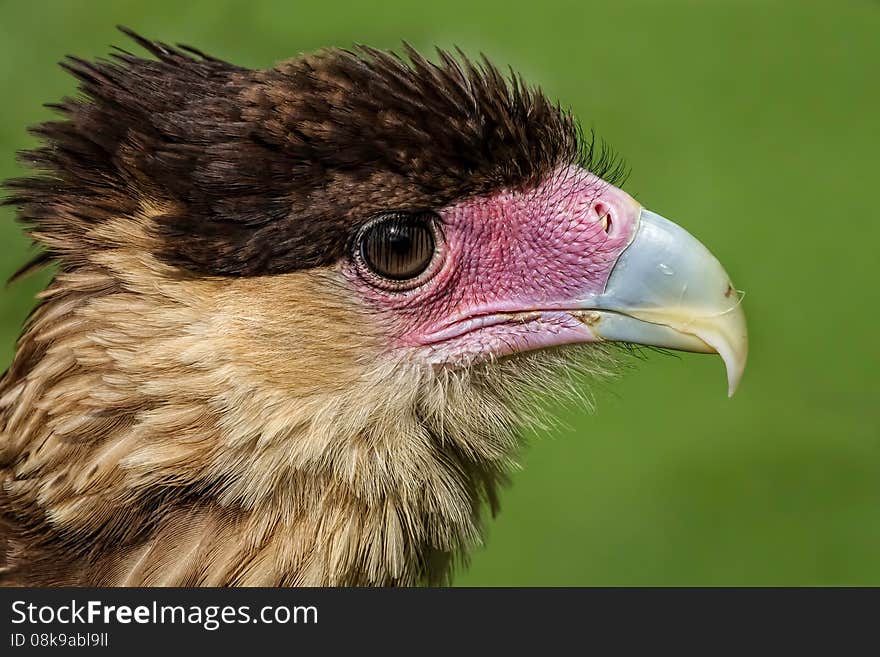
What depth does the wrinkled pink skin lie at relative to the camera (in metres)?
2.99

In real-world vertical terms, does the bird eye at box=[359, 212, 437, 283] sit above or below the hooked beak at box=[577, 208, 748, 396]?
above

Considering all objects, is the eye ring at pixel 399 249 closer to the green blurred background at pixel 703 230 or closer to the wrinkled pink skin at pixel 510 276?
the wrinkled pink skin at pixel 510 276

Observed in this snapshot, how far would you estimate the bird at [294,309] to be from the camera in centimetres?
277

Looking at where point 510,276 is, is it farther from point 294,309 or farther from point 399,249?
point 294,309

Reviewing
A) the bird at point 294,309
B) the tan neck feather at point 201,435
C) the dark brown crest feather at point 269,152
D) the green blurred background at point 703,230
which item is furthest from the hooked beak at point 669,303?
the green blurred background at point 703,230

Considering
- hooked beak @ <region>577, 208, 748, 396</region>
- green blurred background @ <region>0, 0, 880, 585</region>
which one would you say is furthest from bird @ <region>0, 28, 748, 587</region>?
green blurred background @ <region>0, 0, 880, 585</region>

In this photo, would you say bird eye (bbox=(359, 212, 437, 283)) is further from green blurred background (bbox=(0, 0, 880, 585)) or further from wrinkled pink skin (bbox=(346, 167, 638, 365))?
green blurred background (bbox=(0, 0, 880, 585))

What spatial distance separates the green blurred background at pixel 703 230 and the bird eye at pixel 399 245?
2974 millimetres

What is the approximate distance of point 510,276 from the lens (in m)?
3.05

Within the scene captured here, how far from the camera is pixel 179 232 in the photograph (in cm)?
280

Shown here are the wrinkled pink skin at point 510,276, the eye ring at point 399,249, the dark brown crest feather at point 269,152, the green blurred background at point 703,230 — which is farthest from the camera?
the green blurred background at point 703,230

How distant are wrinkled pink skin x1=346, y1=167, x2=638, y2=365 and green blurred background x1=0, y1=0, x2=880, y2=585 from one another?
2840 millimetres

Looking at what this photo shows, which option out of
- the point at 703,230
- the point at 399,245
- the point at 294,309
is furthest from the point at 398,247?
the point at 703,230

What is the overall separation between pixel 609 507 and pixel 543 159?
12.9 ft
